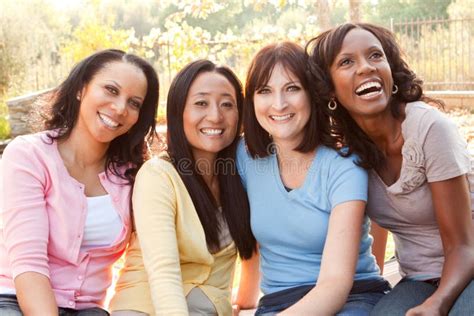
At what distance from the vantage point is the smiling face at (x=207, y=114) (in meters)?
2.82

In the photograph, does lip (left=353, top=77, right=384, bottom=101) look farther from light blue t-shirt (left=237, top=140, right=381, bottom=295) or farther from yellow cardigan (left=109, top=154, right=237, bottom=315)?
yellow cardigan (left=109, top=154, right=237, bottom=315)

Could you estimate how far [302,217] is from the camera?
2695mm

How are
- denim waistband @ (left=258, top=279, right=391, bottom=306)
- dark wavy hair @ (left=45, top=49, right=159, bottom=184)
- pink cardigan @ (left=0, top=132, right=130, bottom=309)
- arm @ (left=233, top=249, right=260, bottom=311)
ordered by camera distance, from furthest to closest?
arm @ (left=233, top=249, right=260, bottom=311)
dark wavy hair @ (left=45, top=49, right=159, bottom=184)
denim waistband @ (left=258, top=279, right=391, bottom=306)
pink cardigan @ (left=0, top=132, right=130, bottom=309)

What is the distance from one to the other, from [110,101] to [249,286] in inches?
41.5

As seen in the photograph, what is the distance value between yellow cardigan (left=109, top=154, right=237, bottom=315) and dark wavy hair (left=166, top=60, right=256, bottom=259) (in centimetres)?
5

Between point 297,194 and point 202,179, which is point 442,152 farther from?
point 202,179

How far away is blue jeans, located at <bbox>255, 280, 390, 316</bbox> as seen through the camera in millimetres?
2620

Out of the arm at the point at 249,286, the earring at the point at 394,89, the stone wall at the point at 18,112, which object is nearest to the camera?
the earring at the point at 394,89

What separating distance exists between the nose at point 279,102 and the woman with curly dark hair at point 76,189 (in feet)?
1.87

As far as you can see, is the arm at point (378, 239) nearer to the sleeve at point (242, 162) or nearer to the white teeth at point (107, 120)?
the sleeve at point (242, 162)

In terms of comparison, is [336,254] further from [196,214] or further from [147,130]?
[147,130]

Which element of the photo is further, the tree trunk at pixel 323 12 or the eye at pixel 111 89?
the tree trunk at pixel 323 12

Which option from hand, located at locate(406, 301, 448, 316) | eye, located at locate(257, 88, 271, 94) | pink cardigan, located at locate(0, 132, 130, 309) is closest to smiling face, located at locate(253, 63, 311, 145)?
eye, located at locate(257, 88, 271, 94)

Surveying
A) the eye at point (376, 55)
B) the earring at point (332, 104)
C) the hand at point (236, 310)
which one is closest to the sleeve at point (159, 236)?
the hand at point (236, 310)
